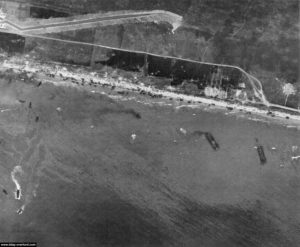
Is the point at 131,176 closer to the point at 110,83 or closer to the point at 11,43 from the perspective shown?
the point at 110,83

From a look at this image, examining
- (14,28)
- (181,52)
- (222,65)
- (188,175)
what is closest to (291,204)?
(188,175)

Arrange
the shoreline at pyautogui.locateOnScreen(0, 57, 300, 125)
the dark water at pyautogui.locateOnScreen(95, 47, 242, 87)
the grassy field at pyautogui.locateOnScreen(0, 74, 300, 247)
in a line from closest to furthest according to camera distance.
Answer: the grassy field at pyautogui.locateOnScreen(0, 74, 300, 247)
the shoreline at pyautogui.locateOnScreen(0, 57, 300, 125)
the dark water at pyautogui.locateOnScreen(95, 47, 242, 87)

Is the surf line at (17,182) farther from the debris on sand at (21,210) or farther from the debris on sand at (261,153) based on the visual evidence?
the debris on sand at (261,153)

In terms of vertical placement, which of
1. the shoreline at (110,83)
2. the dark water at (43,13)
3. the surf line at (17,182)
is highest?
the dark water at (43,13)

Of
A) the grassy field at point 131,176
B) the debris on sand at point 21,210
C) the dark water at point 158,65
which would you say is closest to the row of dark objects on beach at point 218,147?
the grassy field at point 131,176

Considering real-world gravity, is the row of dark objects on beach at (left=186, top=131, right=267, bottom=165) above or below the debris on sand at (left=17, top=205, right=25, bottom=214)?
above

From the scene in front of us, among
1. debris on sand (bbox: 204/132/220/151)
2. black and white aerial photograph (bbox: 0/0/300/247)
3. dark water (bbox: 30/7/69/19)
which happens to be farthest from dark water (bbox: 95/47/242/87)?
dark water (bbox: 30/7/69/19)

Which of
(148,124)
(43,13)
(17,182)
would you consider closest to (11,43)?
(43,13)

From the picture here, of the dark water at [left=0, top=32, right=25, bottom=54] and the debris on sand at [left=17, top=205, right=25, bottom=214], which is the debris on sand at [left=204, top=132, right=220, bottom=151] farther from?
the dark water at [left=0, top=32, right=25, bottom=54]
